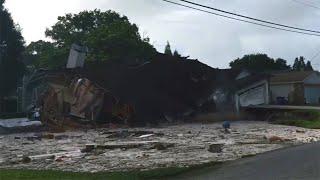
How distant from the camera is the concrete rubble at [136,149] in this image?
56.1 ft

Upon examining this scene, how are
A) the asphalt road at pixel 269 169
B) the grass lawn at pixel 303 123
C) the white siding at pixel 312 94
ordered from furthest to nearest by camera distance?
1. the white siding at pixel 312 94
2. the grass lawn at pixel 303 123
3. the asphalt road at pixel 269 169

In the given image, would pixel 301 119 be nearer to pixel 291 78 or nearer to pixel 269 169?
pixel 269 169

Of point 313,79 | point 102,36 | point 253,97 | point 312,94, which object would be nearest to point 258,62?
point 313,79

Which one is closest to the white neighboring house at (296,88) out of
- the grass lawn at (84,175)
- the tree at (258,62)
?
the tree at (258,62)

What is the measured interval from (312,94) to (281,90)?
12.7 ft

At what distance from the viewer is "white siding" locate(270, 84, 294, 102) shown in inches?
2625

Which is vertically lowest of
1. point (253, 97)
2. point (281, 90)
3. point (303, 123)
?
point (303, 123)

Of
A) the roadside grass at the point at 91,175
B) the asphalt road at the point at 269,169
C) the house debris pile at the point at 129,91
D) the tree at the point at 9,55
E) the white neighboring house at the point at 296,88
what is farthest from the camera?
the white neighboring house at the point at 296,88

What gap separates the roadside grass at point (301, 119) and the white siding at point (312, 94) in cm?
2817

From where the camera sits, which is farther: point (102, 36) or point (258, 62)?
point (258, 62)

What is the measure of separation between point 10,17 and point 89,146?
1839 inches

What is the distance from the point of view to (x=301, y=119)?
37156 millimetres

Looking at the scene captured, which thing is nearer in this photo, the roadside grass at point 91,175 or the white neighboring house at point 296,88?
the roadside grass at point 91,175

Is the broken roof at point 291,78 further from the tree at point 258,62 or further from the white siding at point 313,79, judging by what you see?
the tree at point 258,62
